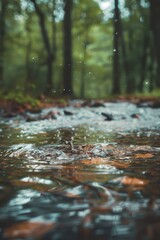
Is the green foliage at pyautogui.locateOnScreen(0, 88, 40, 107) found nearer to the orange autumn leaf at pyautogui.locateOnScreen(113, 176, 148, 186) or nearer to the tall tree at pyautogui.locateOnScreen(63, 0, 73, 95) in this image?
the tall tree at pyautogui.locateOnScreen(63, 0, 73, 95)

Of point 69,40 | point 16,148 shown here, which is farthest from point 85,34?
point 16,148

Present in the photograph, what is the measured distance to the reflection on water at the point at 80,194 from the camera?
110 centimetres

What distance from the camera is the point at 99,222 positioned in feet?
3.79

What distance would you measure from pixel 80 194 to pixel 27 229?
0.39 metres

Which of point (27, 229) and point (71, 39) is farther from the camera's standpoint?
point (71, 39)

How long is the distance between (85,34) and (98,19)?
2.51 metres

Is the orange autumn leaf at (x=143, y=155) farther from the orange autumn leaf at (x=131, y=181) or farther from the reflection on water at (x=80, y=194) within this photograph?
the orange autumn leaf at (x=131, y=181)

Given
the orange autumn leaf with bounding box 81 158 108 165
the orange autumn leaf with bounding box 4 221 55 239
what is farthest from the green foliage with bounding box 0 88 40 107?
the orange autumn leaf with bounding box 4 221 55 239

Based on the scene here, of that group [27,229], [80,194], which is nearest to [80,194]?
[80,194]

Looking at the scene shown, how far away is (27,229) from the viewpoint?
1.10 metres

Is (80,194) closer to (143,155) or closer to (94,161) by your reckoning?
(94,161)

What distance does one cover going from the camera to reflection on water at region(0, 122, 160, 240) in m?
1.10

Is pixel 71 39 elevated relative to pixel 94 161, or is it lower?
elevated

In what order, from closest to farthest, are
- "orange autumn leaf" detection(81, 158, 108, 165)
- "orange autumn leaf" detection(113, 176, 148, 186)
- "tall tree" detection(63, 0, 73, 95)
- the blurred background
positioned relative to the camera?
"orange autumn leaf" detection(113, 176, 148, 186)
"orange autumn leaf" detection(81, 158, 108, 165)
"tall tree" detection(63, 0, 73, 95)
the blurred background
